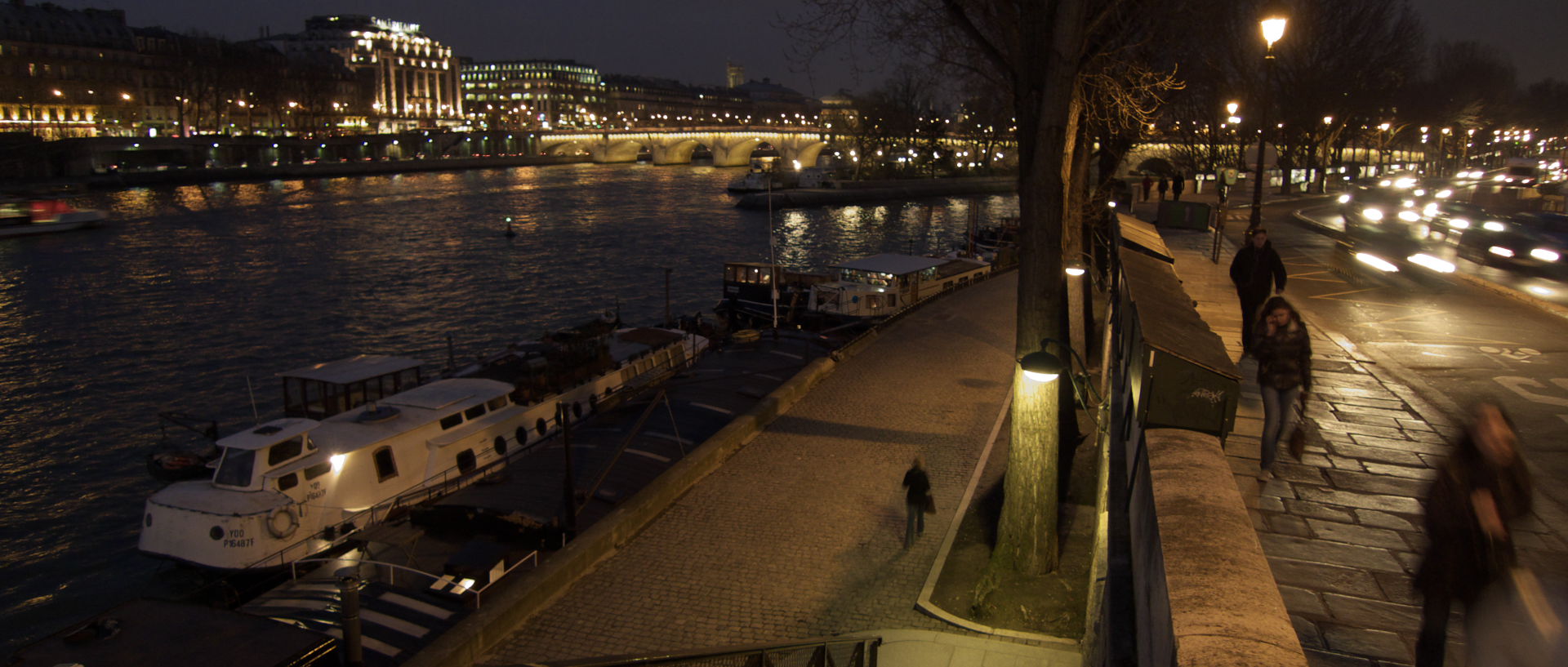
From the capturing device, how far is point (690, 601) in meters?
8.40

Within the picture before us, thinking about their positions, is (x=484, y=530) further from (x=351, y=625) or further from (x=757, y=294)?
(x=757, y=294)

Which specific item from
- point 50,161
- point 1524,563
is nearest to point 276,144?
point 50,161

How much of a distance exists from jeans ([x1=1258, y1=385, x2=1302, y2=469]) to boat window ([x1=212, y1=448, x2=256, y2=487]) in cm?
1311

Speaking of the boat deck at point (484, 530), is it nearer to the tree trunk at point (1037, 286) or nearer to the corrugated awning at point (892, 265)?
the tree trunk at point (1037, 286)

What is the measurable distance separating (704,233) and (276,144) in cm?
7046

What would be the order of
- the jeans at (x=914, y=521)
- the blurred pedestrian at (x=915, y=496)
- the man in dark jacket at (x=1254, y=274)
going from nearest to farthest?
the man in dark jacket at (x=1254, y=274) < the blurred pedestrian at (x=915, y=496) < the jeans at (x=914, y=521)

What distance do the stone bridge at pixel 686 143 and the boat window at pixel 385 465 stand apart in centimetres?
8882

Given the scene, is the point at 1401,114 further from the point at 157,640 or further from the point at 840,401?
the point at 157,640

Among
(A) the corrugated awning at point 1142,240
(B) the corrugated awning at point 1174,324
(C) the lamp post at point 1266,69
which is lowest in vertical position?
(B) the corrugated awning at point 1174,324

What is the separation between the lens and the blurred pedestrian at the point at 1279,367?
5895 millimetres

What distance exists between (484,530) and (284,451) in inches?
180

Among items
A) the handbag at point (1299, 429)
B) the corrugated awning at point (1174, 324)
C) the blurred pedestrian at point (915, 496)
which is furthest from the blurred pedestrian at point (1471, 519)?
the blurred pedestrian at point (915, 496)

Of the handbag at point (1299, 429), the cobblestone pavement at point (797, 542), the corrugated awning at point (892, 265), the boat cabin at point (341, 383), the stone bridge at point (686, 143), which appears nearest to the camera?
the handbag at point (1299, 429)

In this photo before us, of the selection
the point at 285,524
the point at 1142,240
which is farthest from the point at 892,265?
the point at 285,524
